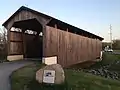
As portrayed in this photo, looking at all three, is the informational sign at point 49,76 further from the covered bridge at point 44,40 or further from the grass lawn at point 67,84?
the covered bridge at point 44,40

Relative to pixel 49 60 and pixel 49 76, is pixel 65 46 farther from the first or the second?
pixel 49 76

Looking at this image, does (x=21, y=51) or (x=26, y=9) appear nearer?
(x=26, y=9)

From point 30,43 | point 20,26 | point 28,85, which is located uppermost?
point 20,26

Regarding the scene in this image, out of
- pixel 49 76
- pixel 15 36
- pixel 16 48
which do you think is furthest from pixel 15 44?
pixel 49 76

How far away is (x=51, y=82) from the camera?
313 inches

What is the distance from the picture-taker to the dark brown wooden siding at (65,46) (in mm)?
13359

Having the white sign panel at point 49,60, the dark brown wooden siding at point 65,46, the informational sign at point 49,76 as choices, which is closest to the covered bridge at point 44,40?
the dark brown wooden siding at point 65,46

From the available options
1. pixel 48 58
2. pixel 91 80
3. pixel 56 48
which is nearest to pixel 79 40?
pixel 56 48

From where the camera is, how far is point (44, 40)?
42.6 feet

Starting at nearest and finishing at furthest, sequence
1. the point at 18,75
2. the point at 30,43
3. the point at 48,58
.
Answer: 1. the point at 18,75
2. the point at 48,58
3. the point at 30,43

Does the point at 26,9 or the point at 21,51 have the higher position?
the point at 26,9

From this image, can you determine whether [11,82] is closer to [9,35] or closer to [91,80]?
[91,80]

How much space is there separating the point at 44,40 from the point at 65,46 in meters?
3.25

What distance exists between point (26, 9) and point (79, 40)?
717cm
